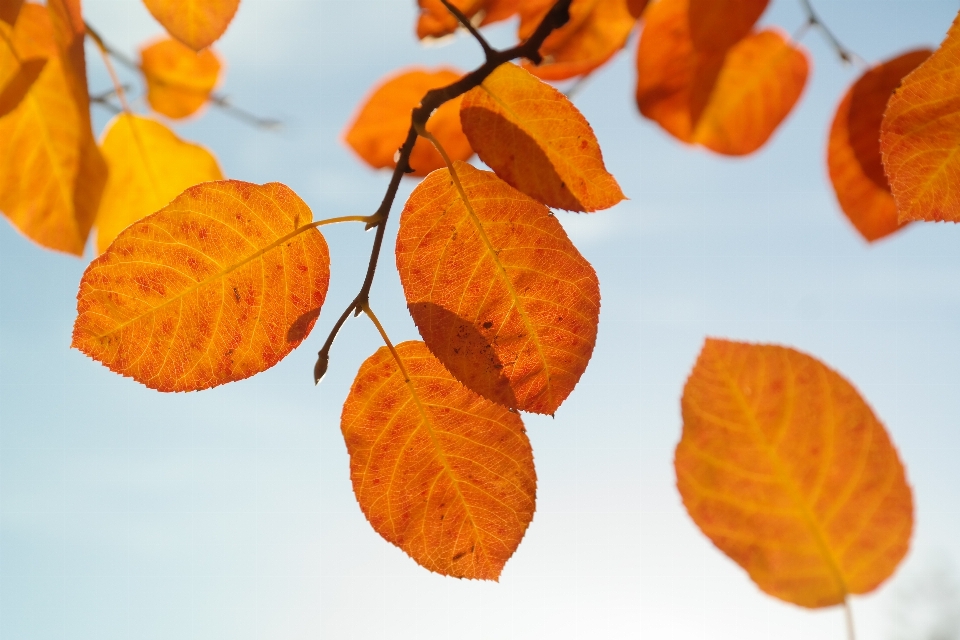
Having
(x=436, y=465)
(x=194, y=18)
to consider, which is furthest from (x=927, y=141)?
(x=194, y=18)

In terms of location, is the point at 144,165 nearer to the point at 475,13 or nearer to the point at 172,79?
the point at 172,79

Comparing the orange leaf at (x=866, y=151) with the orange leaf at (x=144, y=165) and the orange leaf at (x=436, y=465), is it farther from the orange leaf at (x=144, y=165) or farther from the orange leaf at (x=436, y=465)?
the orange leaf at (x=144, y=165)

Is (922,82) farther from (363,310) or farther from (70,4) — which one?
(70,4)

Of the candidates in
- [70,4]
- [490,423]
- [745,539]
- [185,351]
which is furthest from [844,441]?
[70,4]

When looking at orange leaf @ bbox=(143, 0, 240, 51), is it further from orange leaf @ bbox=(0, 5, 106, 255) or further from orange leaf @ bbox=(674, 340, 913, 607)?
orange leaf @ bbox=(674, 340, 913, 607)

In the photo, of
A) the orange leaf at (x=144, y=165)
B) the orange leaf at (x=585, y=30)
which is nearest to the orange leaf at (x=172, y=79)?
the orange leaf at (x=144, y=165)
